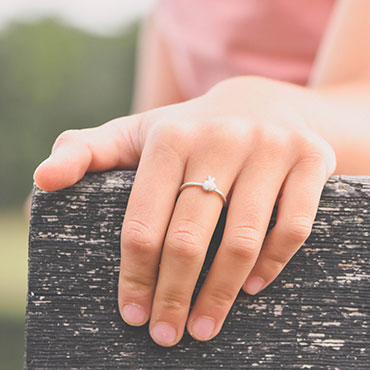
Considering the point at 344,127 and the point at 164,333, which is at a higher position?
the point at 344,127

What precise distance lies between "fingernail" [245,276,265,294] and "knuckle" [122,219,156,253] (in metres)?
0.12

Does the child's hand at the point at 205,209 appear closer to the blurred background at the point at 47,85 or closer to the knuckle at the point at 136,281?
the knuckle at the point at 136,281

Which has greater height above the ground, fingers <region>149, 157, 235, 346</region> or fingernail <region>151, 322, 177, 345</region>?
fingers <region>149, 157, 235, 346</region>

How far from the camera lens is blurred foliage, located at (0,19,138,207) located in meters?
19.9

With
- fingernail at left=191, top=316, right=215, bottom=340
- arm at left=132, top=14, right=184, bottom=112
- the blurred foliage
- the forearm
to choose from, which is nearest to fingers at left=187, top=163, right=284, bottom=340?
fingernail at left=191, top=316, right=215, bottom=340

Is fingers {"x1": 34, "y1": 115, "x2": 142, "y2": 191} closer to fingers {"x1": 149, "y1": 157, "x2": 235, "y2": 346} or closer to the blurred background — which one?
fingers {"x1": 149, "y1": 157, "x2": 235, "y2": 346}

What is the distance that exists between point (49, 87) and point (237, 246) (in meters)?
22.2

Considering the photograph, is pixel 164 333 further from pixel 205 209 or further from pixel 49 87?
pixel 49 87

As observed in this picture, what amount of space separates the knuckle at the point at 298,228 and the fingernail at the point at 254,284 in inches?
2.5

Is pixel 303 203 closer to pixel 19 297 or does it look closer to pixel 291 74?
pixel 291 74

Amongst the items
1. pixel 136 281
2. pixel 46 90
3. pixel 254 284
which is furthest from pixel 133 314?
pixel 46 90

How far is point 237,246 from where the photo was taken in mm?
598

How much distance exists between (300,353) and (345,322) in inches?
2.6

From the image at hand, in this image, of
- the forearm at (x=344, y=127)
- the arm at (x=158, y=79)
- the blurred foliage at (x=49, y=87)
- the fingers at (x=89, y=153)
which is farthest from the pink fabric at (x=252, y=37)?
the blurred foliage at (x=49, y=87)
